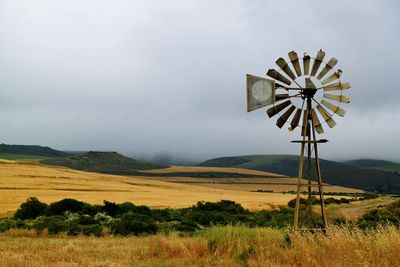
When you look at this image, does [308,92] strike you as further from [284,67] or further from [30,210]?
[30,210]

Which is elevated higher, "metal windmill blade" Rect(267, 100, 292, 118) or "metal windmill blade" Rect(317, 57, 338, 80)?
"metal windmill blade" Rect(317, 57, 338, 80)

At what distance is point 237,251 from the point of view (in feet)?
44.8

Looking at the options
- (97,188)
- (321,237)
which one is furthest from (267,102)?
(97,188)

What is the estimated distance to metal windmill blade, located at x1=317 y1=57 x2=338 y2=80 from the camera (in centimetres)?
1555

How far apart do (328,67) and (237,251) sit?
6798mm

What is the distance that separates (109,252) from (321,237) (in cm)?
664

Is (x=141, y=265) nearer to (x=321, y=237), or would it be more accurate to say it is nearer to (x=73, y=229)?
(x=321, y=237)

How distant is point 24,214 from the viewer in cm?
3362

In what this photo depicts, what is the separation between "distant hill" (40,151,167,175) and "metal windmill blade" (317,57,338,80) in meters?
145

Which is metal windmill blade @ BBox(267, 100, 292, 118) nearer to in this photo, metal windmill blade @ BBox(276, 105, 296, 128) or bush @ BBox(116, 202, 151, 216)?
metal windmill blade @ BBox(276, 105, 296, 128)

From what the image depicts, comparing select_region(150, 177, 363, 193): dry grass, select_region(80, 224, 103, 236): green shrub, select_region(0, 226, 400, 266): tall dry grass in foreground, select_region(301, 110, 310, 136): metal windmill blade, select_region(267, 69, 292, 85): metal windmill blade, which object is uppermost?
select_region(267, 69, 292, 85): metal windmill blade

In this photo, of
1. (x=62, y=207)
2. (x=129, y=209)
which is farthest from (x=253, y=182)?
(x=62, y=207)

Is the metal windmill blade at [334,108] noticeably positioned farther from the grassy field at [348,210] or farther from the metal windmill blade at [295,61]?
the grassy field at [348,210]

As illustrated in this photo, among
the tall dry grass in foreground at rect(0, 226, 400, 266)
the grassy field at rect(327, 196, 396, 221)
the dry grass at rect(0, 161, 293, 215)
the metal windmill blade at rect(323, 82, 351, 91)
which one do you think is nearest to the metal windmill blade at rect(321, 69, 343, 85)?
the metal windmill blade at rect(323, 82, 351, 91)
